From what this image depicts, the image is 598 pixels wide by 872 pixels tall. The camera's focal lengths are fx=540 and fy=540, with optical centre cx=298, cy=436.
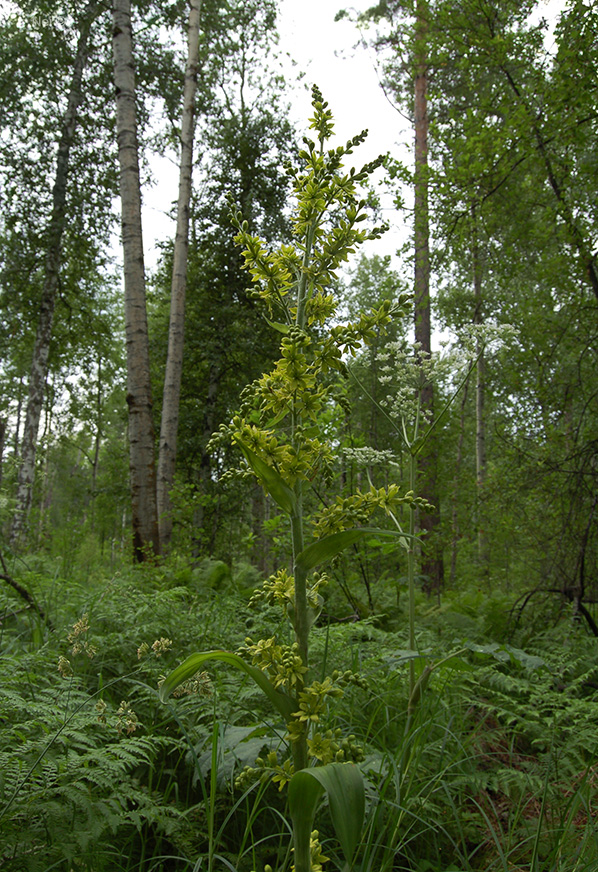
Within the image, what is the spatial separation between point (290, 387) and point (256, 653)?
58cm

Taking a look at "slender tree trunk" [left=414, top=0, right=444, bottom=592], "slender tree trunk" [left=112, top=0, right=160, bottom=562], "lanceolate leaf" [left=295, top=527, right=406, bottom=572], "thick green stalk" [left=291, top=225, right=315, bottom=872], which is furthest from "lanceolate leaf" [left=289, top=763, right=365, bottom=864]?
"slender tree trunk" [left=112, top=0, right=160, bottom=562]

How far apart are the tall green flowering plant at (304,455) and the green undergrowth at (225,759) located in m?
0.13

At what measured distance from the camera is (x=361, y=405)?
20.8 metres

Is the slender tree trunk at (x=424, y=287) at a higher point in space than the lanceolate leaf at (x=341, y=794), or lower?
higher

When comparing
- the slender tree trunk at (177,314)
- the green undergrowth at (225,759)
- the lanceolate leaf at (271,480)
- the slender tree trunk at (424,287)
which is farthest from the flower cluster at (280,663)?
the slender tree trunk at (177,314)

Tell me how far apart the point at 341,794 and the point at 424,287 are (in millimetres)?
7295

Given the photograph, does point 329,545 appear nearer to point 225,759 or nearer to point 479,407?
point 225,759

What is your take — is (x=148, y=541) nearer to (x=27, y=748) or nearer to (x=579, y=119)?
(x=27, y=748)

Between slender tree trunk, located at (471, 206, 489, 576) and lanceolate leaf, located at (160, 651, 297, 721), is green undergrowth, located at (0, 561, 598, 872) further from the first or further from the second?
slender tree trunk, located at (471, 206, 489, 576)

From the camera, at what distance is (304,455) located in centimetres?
120

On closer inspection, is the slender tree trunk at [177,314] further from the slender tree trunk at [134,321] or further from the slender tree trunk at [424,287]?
the slender tree trunk at [424,287]

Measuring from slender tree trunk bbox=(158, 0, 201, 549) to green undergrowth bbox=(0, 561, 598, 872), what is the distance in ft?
14.7

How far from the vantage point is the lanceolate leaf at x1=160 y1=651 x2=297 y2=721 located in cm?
95

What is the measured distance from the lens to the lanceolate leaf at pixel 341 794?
0.76 metres
